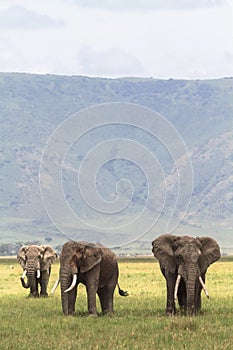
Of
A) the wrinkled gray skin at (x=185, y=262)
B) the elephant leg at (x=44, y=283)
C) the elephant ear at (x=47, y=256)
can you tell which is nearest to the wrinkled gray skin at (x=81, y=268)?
the wrinkled gray skin at (x=185, y=262)

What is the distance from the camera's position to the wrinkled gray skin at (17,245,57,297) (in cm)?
4250

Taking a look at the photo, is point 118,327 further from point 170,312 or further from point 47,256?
point 47,256

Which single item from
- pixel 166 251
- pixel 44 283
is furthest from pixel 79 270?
pixel 44 283

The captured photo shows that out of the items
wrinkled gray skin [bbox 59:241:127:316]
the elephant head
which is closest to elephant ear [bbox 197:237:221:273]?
wrinkled gray skin [bbox 59:241:127:316]

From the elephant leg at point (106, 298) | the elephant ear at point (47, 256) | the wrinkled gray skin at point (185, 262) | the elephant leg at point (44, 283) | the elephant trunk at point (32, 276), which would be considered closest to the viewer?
the wrinkled gray skin at point (185, 262)

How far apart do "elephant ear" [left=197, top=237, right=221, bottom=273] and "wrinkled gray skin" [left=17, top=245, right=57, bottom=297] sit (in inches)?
465

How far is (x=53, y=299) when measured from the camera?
40281mm

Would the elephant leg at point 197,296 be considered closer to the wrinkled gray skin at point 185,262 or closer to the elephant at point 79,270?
the wrinkled gray skin at point 185,262

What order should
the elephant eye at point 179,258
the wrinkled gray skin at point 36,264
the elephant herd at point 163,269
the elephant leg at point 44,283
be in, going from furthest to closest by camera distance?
the elephant leg at point 44,283 → the wrinkled gray skin at point 36,264 → the elephant eye at point 179,258 → the elephant herd at point 163,269

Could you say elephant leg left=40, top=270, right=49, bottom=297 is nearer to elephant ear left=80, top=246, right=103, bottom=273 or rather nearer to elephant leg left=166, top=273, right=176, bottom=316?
elephant ear left=80, top=246, right=103, bottom=273

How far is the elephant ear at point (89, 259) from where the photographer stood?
99.3 ft

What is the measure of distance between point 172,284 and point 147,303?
6279 mm

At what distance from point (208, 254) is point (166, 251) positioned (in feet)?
3.90

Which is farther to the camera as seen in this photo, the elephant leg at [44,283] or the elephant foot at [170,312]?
the elephant leg at [44,283]
